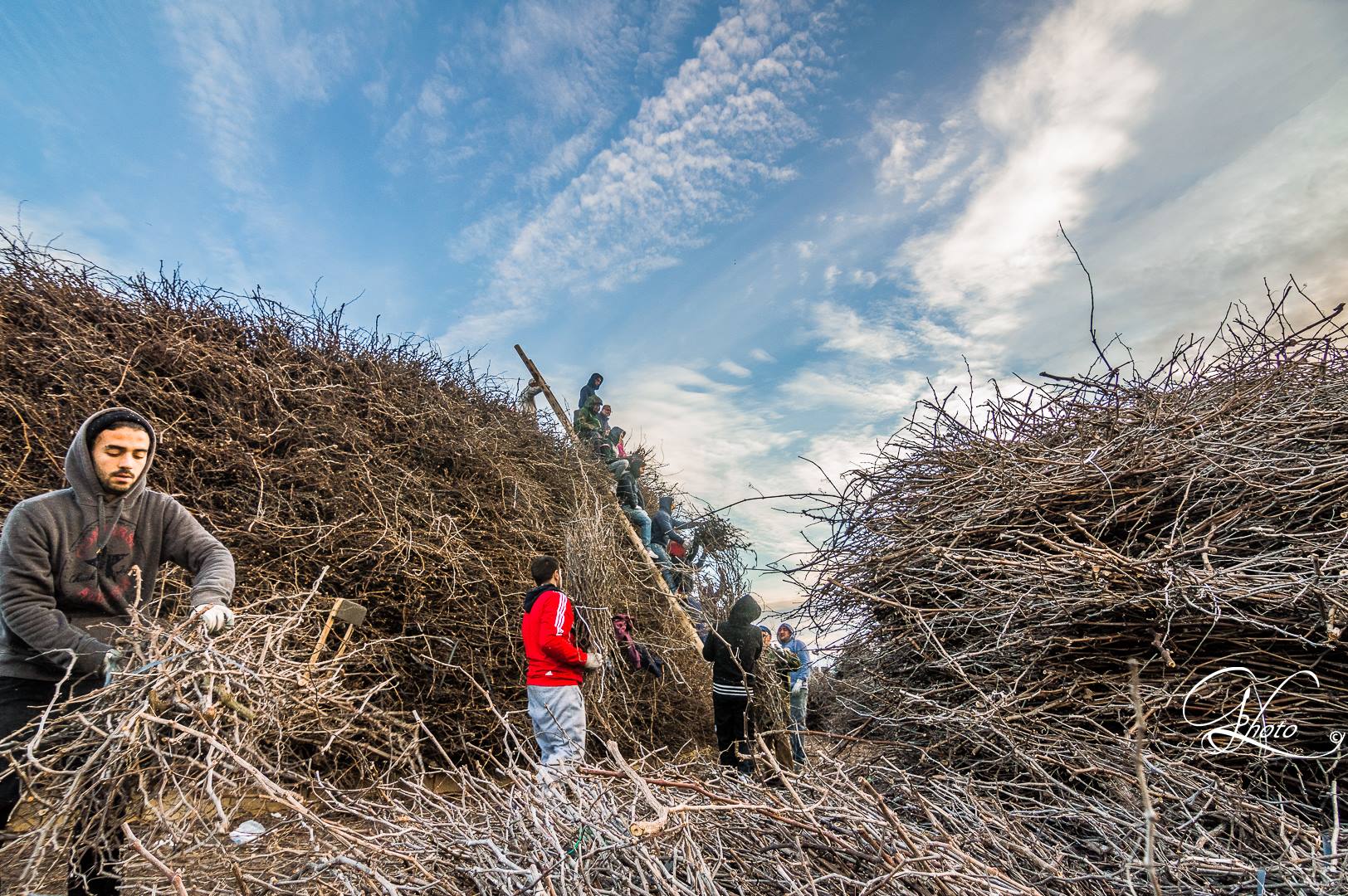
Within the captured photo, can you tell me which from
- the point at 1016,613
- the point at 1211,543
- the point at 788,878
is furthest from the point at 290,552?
the point at 1211,543

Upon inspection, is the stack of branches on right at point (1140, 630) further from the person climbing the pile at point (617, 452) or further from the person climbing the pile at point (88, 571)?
the person climbing the pile at point (617, 452)

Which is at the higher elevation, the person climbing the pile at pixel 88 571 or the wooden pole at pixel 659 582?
the wooden pole at pixel 659 582

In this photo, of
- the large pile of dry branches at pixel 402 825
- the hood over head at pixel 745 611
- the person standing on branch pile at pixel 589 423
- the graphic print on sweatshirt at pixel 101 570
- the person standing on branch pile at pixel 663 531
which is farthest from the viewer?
the person standing on branch pile at pixel 589 423

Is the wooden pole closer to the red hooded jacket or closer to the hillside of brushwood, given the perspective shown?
the hillside of brushwood

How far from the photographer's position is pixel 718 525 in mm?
8719

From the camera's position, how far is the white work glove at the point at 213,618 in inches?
79.9

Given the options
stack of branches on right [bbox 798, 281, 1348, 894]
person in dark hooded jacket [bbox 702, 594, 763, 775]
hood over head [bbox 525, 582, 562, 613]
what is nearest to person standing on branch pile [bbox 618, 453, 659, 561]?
person in dark hooded jacket [bbox 702, 594, 763, 775]

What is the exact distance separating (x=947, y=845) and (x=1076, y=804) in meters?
1.35

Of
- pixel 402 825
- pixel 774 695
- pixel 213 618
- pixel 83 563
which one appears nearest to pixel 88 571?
pixel 83 563

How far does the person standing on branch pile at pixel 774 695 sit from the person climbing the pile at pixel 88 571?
16.7 feet

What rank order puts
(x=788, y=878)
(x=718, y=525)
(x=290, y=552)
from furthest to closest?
1. (x=718, y=525)
2. (x=290, y=552)
3. (x=788, y=878)

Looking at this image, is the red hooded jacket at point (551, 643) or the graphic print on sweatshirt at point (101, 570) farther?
the red hooded jacket at point (551, 643)

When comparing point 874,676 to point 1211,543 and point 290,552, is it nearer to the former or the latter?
point 1211,543

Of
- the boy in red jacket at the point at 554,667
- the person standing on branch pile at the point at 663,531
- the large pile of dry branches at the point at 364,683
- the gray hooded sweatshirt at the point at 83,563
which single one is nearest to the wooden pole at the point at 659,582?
the large pile of dry branches at the point at 364,683
